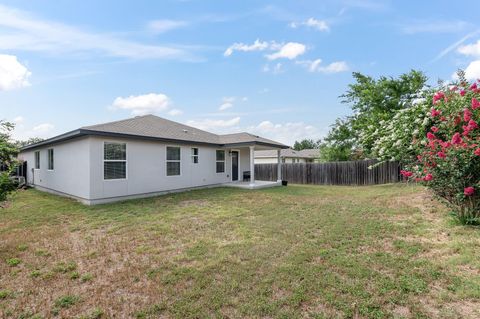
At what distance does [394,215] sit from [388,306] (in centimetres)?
431

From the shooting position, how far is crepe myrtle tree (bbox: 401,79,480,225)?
425cm

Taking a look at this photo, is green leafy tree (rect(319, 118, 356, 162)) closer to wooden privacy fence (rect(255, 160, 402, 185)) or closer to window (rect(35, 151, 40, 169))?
wooden privacy fence (rect(255, 160, 402, 185))

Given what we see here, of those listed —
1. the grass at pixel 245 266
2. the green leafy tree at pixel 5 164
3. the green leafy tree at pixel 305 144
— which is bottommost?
the grass at pixel 245 266

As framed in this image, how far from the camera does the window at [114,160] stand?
28.9ft

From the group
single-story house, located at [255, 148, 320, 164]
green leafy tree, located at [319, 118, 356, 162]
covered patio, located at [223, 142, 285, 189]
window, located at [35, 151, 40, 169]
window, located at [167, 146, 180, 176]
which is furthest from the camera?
single-story house, located at [255, 148, 320, 164]

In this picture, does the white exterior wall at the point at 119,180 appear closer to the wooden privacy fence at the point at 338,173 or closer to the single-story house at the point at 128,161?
the single-story house at the point at 128,161

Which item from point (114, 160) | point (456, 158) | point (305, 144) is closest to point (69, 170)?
point (114, 160)

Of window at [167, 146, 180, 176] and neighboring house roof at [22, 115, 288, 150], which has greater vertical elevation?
neighboring house roof at [22, 115, 288, 150]

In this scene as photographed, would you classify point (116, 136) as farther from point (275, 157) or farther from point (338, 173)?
point (275, 157)

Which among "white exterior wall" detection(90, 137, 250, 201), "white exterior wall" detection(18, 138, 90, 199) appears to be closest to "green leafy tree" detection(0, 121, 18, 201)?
"white exterior wall" detection(18, 138, 90, 199)

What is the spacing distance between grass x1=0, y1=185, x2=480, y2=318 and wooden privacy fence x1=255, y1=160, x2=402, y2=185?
9063 mm

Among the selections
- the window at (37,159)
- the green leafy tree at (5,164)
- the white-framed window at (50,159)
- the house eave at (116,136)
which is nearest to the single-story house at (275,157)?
the house eave at (116,136)

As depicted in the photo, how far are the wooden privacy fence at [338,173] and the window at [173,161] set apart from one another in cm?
881

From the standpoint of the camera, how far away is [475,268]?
3.13 metres
